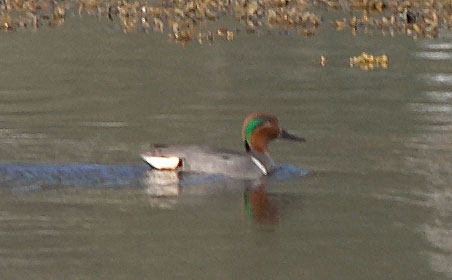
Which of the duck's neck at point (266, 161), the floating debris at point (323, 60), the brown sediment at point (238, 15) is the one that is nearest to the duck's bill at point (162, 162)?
the duck's neck at point (266, 161)

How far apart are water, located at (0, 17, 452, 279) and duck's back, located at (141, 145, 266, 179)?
1.31ft

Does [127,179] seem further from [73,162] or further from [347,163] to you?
[347,163]

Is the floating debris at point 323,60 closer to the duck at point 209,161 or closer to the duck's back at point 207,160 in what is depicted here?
the duck at point 209,161

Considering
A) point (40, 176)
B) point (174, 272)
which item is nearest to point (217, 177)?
point (40, 176)

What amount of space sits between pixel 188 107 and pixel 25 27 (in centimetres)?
823

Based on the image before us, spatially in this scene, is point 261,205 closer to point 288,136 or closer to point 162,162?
point 162,162

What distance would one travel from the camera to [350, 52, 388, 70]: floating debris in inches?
719

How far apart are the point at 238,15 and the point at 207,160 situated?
41.3ft

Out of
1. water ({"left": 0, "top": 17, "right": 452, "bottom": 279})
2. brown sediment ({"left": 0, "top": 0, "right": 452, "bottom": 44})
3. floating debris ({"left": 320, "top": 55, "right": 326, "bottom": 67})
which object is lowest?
brown sediment ({"left": 0, "top": 0, "right": 452, "bottom": 44})

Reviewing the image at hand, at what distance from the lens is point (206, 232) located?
9.70 metres

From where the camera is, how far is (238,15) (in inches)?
950

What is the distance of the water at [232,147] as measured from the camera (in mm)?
9078

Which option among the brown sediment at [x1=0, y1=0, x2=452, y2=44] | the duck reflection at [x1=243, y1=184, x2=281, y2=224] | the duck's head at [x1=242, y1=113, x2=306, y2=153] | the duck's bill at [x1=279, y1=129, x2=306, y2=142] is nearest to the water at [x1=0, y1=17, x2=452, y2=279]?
the duck reflection at [x1=243, y1=184, x2=281, y2=224]

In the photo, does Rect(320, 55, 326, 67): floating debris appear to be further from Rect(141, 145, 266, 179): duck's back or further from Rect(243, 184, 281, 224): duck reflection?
Rect(243, 184, 281, 224): duck reflection
